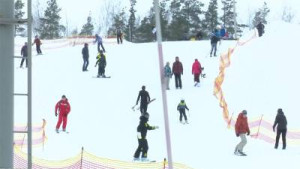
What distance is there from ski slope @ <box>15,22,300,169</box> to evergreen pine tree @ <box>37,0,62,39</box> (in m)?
40.2

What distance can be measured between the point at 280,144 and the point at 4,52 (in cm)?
1447

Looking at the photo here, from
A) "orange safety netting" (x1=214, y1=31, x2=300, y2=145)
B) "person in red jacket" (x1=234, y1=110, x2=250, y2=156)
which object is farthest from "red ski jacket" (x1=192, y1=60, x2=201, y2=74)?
"person in red jacket" (x1=234, y1=110, x2=250, y2=156)

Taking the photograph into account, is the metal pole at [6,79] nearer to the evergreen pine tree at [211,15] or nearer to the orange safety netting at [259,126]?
the orange safety netting at [259,126]

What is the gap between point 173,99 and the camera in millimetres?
26250

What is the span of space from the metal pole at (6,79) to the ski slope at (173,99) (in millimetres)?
9891

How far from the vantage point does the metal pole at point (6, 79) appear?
19.6ft

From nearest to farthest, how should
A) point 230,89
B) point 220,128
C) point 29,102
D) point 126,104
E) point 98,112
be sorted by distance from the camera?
point 29,102 < point 220,128 < point 98,112 < point 126,104 < point 230,89

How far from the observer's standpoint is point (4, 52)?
598 cm

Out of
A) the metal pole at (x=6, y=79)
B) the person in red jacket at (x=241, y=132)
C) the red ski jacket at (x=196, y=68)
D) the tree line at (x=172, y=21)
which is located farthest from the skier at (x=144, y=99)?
the tree line at (x=172, y=21)

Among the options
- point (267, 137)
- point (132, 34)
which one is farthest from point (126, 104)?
point (132, 34)

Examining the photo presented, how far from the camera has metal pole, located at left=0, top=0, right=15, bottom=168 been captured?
5.98 metres

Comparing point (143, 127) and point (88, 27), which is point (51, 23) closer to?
point (88, 27)

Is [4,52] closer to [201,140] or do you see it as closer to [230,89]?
[201,140]

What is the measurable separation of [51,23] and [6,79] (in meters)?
73.6
